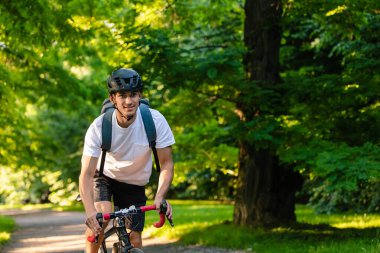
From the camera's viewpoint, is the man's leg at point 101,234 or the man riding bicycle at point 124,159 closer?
the man riding bicycle at point 124,159

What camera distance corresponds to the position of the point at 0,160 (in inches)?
691

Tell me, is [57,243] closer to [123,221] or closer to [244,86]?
[244,86]

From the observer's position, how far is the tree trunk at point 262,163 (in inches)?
455

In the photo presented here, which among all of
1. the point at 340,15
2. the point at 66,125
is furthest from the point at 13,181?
the point at 340,15

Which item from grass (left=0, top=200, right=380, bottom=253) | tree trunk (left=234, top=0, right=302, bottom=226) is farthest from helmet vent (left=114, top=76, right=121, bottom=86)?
tree trunk (left=234, top=0, right=302, bottom=226)

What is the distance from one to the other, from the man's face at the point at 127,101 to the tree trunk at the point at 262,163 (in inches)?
273

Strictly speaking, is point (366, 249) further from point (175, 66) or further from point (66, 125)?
point (66, 125)

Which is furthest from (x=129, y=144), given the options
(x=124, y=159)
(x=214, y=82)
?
(x=214, y=82)

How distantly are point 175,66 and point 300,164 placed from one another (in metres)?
2.34

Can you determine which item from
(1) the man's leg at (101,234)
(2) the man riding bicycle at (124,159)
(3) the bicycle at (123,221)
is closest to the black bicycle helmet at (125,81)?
(2) the man riding bicycle at (124,159)

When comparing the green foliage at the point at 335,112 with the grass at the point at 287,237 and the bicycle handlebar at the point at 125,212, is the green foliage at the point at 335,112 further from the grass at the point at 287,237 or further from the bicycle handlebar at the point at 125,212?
the bicycle handlebar at the point at 125,212

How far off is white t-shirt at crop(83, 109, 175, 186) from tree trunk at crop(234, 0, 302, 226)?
6.58 meters

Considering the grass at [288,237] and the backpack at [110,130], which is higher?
the backpack at [110,130]

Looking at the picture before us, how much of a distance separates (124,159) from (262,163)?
7009 mm
